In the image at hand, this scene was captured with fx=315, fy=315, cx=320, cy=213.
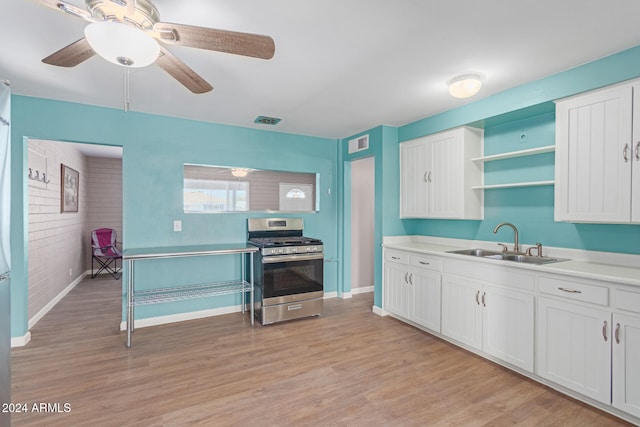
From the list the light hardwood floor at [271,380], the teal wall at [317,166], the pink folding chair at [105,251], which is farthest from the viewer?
the pink folding chair at [105,251]

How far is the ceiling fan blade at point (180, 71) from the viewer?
177 cm

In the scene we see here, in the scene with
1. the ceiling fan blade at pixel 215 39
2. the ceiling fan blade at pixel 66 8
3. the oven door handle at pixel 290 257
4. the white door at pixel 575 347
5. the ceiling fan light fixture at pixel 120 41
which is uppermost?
the ceiling fan blade at pixel 66 8

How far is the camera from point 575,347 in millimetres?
2111

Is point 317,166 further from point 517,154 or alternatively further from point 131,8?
point 131,8

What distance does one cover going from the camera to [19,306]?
296cm

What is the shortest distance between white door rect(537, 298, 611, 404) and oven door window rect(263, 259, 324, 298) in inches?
88.3

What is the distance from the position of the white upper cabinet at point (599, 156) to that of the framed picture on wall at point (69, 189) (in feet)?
20.0

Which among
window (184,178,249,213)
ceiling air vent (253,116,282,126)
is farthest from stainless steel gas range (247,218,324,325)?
ceiling air vent (253,116,282,126)

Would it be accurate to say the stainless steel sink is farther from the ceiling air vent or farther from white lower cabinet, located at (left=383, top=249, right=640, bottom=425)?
the ceiling air vent

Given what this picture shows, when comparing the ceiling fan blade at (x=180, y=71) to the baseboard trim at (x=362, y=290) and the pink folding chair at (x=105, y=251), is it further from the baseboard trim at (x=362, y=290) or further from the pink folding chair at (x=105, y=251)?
the pink folding chair at (x=105, y=251)

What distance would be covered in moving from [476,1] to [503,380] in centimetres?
255

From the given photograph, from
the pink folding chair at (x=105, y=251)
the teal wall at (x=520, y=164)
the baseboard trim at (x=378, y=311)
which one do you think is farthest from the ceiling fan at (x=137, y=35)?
the pink folding chair at (x=105, y=251)

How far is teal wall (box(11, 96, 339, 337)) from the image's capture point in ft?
9.80

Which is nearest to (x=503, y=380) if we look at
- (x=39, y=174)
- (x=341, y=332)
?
(x=341, y=332)
